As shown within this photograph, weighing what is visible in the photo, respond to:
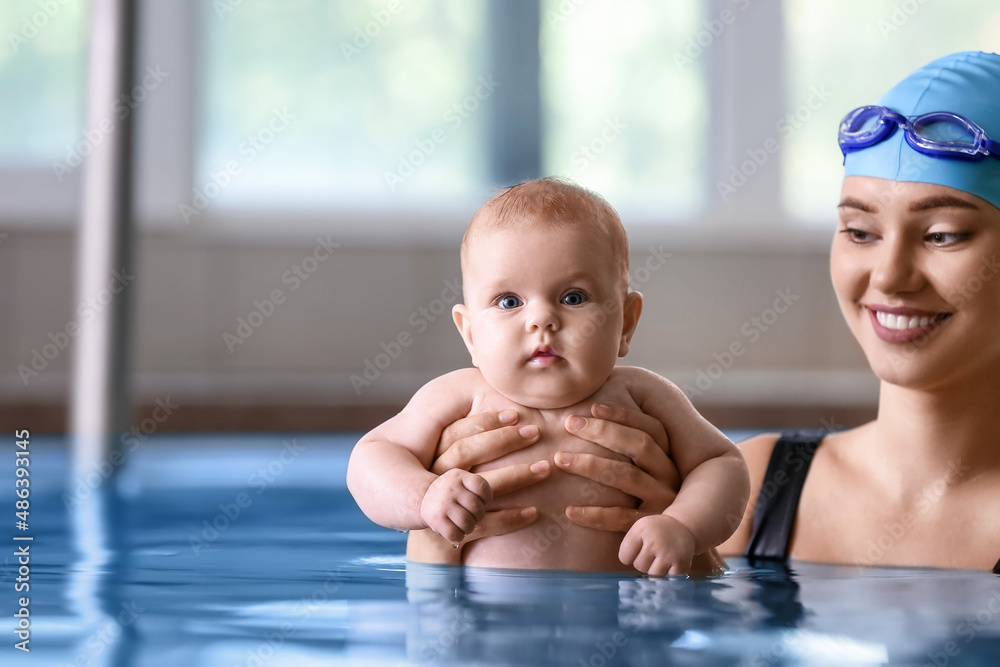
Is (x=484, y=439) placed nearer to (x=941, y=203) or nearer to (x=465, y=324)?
(x=465, y=324)

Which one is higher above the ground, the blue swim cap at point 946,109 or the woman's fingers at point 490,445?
the blue swim cap at point 946,109

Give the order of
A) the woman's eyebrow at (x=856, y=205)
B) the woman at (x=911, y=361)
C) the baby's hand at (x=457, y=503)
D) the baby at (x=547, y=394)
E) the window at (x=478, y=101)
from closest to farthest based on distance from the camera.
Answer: the baby's hand at (x=457, y=503)
the baby at (x=547, y=394)
the woman at (x=911, y=361)
the woman's eyebrow at (x=856, y=205)
the window at (x=478, y=101)

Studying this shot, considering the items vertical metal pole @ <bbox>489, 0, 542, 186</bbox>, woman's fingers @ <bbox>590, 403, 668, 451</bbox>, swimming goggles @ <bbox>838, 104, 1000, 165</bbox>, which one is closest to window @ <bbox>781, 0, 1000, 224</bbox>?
vertical metal pole @ <bbox>489, 0, 542, 186</bbox>

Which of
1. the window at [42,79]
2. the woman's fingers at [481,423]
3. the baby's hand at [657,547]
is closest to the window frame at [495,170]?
the window at [42,79]

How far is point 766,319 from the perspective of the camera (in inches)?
345

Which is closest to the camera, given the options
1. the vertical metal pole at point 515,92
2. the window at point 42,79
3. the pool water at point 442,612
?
the pool water at point 442,612

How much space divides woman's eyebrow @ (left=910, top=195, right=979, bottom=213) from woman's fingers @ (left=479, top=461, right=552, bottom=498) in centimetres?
98

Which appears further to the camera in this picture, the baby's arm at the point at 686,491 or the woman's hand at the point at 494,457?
the woman's hand at the point at 494,457

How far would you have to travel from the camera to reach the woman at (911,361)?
7.47 feet

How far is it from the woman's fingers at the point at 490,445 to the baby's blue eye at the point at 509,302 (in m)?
0.24

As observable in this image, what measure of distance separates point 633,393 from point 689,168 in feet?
24.7

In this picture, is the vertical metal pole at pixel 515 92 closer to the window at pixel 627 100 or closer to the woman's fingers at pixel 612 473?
the window at pixel 627 100

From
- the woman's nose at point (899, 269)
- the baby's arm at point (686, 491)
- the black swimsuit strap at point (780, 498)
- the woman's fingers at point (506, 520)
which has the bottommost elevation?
Answer: the black swimsuit strap at point (780, 498)

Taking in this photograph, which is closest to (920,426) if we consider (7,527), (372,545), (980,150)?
(980,150)
